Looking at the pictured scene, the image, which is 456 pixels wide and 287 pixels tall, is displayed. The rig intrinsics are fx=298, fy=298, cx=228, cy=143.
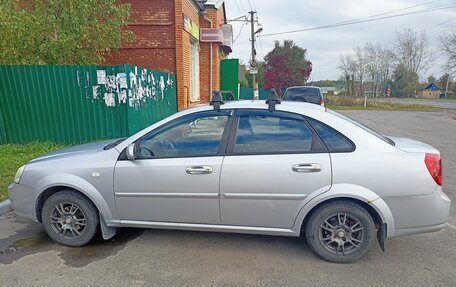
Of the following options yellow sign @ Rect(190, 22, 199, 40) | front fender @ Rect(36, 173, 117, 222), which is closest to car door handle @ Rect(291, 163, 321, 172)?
front fender @ Rect(36, 173, 117, 222)

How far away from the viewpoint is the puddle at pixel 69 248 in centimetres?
312

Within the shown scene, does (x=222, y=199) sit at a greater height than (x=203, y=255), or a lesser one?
greater

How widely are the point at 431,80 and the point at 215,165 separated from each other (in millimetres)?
99497

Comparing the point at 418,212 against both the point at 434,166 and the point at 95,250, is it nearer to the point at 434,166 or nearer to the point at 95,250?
the point at 434,166

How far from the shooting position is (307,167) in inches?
113

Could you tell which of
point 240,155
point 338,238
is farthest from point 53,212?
point 338,238

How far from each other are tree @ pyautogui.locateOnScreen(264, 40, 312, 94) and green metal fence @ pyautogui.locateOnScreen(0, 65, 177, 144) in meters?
28.2

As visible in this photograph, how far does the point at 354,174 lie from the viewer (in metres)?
2.83

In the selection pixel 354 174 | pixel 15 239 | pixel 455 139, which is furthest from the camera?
pixel 455 139

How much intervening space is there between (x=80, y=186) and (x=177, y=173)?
110 centimetres

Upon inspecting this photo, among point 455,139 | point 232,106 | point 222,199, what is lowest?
point 455,139

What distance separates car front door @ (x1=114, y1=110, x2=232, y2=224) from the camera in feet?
10.0

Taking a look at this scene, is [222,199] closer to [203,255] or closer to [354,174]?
[203,255]

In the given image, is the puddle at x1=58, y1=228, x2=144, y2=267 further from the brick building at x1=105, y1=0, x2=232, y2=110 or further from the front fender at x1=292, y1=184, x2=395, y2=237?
the brick building at x1=105, y1=0, x2=232, y2=110
